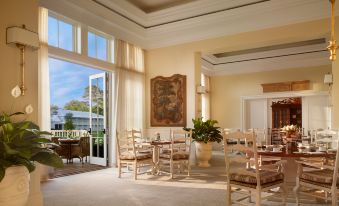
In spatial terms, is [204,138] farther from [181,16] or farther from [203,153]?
[181,16]

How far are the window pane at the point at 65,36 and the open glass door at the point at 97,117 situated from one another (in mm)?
1414

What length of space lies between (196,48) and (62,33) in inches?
147

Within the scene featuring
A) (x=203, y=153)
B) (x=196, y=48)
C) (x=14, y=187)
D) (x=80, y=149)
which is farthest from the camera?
(x=80, y=149)

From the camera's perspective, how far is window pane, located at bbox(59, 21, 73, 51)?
21.6 ft

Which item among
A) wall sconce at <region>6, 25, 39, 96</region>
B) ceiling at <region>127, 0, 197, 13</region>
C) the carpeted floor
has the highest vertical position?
ceiling at <region>127, 0, 197, 13</region>

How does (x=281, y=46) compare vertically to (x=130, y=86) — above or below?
above

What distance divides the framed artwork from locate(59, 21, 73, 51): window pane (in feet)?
9.63

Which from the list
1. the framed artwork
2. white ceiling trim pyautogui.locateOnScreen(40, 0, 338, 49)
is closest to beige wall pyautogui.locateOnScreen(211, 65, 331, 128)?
the framed artwork

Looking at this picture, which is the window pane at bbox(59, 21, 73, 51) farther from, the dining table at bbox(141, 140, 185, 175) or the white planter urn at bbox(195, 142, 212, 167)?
the white planter urn at bbox(195, 142, 212, 167)

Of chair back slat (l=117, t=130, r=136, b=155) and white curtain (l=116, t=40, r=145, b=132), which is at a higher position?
white curtain (l=116, t=40, r=145, b=132)

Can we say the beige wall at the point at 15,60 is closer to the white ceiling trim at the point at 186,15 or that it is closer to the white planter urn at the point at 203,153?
the white ceiling trim at the point at 186,15

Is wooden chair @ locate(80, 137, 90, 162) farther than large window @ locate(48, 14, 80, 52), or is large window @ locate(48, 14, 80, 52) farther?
wooden chair @ locate(80, 137, 90, 162)

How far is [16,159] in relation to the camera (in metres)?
3.13

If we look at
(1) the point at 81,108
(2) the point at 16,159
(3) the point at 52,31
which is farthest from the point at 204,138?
(1) the point at 81,108
